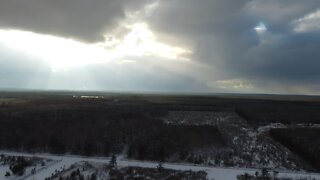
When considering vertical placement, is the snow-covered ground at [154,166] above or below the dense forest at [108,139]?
below

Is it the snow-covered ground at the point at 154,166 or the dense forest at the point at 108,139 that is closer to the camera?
the snow-covered ground at the point at 154,166

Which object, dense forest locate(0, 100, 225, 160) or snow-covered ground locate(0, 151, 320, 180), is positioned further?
dense forest locate(0, 100, 225, 160)

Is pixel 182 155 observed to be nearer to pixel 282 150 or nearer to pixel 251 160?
pixel 251 160

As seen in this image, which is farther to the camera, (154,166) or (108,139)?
(108,139)

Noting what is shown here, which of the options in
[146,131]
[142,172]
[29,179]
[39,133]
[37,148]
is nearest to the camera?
[29,179]

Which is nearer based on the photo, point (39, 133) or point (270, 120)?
point (39, 133)

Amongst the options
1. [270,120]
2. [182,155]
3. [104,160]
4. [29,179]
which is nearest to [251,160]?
[182,155]

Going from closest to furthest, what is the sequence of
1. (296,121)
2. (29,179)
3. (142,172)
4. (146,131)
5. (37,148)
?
(29,179)
(142,172)
(37,148)
(146,131)
(296,121)

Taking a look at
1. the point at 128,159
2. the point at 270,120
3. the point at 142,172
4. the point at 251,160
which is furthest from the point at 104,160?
the point at 270,120

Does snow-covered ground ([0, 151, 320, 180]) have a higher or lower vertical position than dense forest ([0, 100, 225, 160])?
lower

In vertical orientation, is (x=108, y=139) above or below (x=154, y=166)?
above

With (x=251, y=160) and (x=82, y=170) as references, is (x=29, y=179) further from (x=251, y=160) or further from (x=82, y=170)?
(x=251, y=160)
